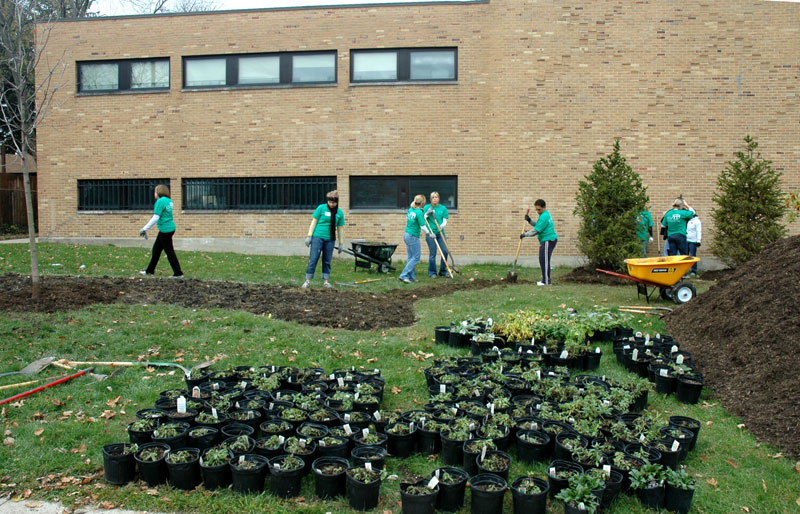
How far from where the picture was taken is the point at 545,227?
13008mm

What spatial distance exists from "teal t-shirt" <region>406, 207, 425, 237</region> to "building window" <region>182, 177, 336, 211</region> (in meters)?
5.37

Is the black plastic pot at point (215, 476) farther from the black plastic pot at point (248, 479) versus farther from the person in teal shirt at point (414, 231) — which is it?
the person in teal shirt at point (414, 231)

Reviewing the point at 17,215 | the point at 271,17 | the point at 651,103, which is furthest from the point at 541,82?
the point at 17,215

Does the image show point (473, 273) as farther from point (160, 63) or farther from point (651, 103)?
point (160, 63)

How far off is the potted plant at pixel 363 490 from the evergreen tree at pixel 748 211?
1427 cm

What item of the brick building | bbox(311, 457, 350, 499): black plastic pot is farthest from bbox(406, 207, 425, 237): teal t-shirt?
bbox(311, 457, 350, 499): black plastic pot

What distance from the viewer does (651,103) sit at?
17.1 meters

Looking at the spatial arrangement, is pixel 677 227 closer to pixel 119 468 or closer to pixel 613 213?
pixel 613 213

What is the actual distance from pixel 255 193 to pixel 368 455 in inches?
611

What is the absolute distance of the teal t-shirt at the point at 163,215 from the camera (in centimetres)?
1198

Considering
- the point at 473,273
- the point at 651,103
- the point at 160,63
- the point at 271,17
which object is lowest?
the point at 473,273

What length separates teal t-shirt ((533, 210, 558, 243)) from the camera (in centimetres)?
1295

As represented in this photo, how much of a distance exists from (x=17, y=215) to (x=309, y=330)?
2460 centimetres

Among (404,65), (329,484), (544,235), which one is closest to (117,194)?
(404,65)
